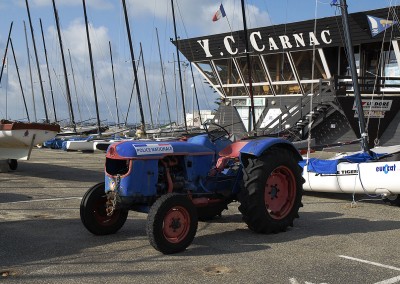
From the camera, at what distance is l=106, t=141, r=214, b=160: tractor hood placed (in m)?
5.39

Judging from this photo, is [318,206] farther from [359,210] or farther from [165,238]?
[165,238]

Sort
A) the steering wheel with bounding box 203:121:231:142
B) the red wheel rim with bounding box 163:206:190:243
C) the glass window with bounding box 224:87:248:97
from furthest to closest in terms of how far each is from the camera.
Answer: the glass window with bounding box 224:87:248:97
the steering wheel with bounding box 203:121:231:142
the red wheel rim with bounding box 163:206:190:243

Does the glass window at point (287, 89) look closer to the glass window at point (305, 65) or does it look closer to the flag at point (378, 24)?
the glass window at point (305, 65)

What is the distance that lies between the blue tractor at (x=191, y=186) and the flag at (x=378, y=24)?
63.0 feet

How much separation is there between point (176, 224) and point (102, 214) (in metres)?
1.37

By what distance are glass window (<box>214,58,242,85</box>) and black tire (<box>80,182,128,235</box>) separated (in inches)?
1175

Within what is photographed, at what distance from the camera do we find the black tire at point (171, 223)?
507 cm

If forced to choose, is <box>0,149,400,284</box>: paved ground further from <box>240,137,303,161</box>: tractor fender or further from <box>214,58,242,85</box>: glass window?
<box>214,58,242,85</box>: glass window

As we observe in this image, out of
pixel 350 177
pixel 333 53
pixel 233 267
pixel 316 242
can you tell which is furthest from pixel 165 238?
pixel 333 53

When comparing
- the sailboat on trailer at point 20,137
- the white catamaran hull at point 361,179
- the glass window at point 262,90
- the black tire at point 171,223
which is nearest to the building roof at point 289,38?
the glass window at point 262,90

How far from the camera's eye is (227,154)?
6547 mm

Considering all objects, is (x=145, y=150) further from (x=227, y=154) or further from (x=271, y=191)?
(x=271, y=191)

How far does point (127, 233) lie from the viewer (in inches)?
247

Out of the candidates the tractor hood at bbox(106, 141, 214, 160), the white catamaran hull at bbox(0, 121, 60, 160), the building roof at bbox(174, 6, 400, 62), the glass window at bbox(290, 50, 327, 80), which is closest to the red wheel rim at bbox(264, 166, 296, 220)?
the tractor hood at bbox(106, 141, 214, 160)
